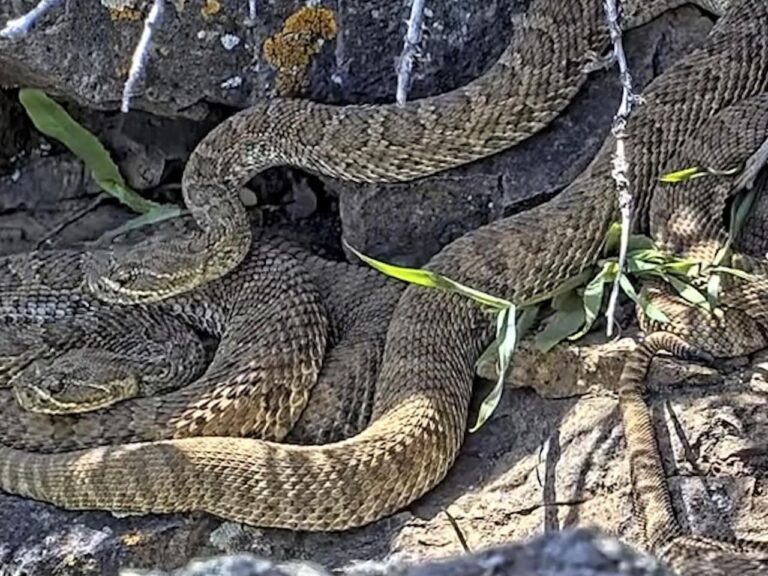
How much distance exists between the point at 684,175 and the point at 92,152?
2590mm

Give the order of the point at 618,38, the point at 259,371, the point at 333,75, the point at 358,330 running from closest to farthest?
the point at 618,38 → the point at 259,371 → the point at 358,330 → the point at 333,75

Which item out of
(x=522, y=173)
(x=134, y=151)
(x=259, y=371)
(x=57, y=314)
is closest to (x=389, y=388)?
(x=259, y=371)

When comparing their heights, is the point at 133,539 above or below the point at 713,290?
below

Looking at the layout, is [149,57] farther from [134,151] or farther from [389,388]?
[389,388]

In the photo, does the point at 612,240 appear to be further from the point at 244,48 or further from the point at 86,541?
the point at 86,541

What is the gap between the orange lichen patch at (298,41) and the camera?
5.82 metres

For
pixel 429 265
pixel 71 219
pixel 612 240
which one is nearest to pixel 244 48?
pixel 71 219

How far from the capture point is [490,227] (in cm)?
538

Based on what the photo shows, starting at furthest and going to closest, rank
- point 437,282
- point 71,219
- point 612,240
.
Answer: point 71,219 → point 612,240 → point 437,282

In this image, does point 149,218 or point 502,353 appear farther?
point 149,218

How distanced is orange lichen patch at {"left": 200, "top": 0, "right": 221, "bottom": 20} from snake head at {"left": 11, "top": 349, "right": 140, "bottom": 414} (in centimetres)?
154

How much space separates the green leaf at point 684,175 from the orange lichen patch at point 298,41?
1527mm

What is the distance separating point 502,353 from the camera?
180 inches

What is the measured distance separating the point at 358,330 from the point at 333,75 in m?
1.15
